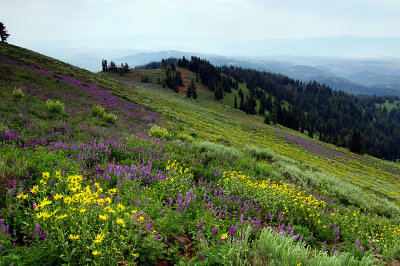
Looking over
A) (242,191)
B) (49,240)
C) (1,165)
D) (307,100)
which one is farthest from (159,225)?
(307,100)

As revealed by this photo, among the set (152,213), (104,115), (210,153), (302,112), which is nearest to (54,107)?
(104,115)

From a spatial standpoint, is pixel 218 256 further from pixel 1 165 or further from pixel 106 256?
pixel 1 165

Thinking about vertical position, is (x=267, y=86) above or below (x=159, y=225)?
above

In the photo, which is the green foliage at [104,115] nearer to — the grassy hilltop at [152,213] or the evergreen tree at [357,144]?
the grassy hilltop at [152,213]

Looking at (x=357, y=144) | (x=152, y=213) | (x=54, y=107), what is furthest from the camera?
(x=357, y=144)

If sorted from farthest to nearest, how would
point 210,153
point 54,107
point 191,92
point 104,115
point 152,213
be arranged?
point 191,92
point 104,115
point 54,107
point 210,153
point 152,213

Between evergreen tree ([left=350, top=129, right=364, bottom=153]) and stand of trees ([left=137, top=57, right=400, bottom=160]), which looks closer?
evergreen tree ([left=350, top=129, right=364, bottom=153])

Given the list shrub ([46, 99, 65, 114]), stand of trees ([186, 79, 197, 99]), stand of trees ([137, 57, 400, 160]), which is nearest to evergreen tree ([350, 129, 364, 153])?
stand of trees ([137, 57, 400, 160])

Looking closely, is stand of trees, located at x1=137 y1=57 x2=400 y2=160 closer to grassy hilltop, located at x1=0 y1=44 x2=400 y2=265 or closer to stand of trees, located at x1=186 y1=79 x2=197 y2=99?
stand of trees, located at x1=186 y1=79 x2=197 y2=99

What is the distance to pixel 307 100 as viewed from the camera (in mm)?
192500

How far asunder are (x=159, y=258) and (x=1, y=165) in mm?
3652

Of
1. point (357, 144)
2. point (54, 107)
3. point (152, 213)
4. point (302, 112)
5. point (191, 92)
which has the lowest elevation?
point (357, 144)

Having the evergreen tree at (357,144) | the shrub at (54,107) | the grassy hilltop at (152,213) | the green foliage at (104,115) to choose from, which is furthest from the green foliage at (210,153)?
the evergreen tree at (357,144)

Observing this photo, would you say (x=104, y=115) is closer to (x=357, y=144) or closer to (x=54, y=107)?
(x=54, y=107)
